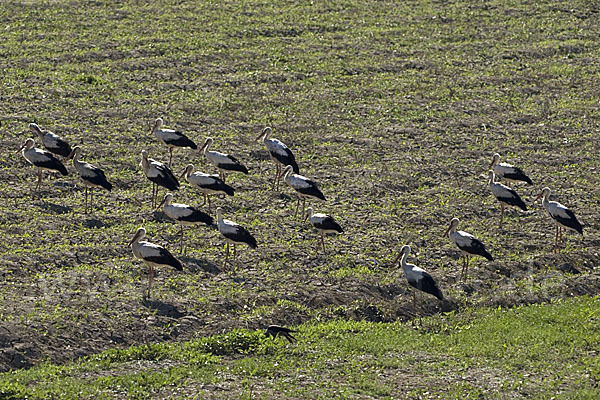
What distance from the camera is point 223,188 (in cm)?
2483

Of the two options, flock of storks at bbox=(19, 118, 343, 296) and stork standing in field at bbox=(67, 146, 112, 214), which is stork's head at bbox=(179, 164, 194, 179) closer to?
flock of storks at bbox=(19, 118, 343, 296)

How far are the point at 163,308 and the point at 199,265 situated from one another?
7.74ft

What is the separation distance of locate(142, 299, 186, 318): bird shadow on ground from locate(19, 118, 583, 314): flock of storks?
727 millimetres

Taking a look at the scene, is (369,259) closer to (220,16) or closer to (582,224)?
(582,224)

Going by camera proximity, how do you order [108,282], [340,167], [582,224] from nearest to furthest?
1. [108,282]
2. [582,224]
3. [340,167]

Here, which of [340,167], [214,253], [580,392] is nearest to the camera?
[580,392]

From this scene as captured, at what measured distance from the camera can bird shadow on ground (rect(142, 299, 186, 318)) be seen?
19.5 metres

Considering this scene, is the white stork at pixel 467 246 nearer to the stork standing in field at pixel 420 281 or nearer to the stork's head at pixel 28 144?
the stork standing in field at pixel 420 281

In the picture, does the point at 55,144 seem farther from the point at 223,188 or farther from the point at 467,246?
the point at 467,246

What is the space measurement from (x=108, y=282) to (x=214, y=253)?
285 cm

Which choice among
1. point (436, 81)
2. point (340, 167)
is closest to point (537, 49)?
point (436, 81)

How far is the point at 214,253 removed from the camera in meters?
22.6

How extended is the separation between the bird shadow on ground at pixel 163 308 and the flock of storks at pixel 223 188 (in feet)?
2.39

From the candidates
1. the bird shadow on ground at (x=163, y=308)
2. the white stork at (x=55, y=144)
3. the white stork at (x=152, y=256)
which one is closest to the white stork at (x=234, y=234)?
the white stork at (x=152, y=256)
